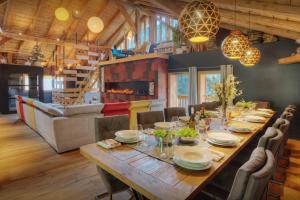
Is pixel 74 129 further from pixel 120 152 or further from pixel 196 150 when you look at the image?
pixel 196 150

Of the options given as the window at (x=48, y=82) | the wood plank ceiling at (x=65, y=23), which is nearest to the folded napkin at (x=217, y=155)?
the wood plank ceiling at (x=65, y=23)

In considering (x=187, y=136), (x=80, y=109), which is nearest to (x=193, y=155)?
(x=187, y=136)

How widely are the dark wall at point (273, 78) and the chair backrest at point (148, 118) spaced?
388 centimetres

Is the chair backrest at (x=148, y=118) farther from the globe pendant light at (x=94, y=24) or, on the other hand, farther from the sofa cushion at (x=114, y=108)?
the globe pendant light at (x=94, y=24)

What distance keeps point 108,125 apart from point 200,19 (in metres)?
1.59

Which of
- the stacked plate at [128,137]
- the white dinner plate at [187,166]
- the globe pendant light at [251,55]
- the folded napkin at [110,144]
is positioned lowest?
the white dinner plate at [187,166]

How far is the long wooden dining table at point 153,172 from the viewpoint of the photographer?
1040 millimetres

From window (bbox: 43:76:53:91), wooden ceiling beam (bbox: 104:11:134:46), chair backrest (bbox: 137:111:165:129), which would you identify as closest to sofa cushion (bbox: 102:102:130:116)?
chair backrest (bbox: 137:111:165:129)

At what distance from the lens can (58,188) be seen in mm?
2484

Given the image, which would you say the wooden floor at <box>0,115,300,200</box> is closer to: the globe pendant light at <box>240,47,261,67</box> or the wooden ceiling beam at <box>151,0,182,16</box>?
the globe pendant light at <box>240,47,261,67</box>

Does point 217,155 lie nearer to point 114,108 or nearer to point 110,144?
point 110,144

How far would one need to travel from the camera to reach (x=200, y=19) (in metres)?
1.92

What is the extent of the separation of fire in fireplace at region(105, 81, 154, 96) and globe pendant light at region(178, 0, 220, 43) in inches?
204

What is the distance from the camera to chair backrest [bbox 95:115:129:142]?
209cm
